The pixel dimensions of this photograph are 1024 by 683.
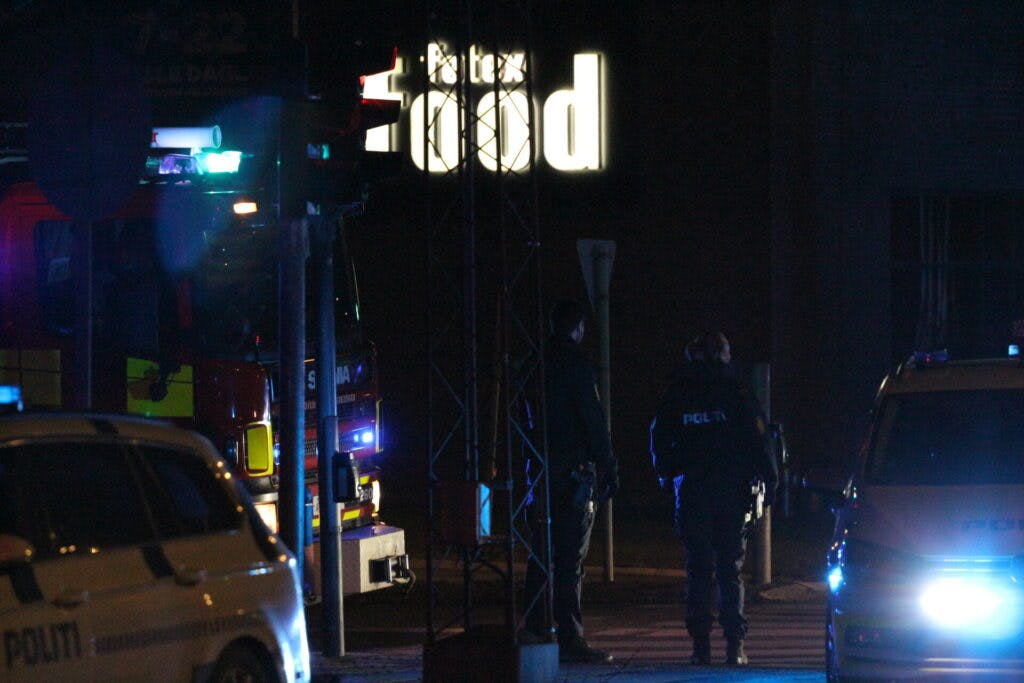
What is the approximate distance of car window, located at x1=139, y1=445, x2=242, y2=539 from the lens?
22.1 ft

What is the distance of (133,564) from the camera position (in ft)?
21.0

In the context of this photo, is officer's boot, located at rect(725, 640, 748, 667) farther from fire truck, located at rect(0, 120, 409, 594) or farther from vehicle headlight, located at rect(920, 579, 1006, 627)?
vehicle headlight, located at rect(920, 579, 1006, 627)

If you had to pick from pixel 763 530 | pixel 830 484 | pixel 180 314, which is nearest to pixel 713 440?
pixel 830 484

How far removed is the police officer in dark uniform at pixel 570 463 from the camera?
9992mm

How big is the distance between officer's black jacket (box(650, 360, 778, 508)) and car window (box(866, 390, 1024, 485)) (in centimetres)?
141

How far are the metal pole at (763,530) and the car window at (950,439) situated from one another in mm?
4655

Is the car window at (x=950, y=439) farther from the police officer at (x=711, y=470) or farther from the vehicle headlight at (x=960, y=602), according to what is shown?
the police officer at (x=711, y=470)

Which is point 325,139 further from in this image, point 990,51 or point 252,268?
point 990,51

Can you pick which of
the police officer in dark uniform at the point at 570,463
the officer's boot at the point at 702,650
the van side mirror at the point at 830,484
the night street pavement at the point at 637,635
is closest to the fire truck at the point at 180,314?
the night street pavement at the point at 637,635

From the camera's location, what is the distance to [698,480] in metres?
10.4

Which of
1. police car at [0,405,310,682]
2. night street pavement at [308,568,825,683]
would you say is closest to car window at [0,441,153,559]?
police car at [0,405,310,682]

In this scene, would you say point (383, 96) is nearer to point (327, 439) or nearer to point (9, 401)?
point (327, 439)

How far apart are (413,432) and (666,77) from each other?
4.77m

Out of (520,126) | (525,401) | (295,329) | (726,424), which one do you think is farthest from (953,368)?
(520,126)
